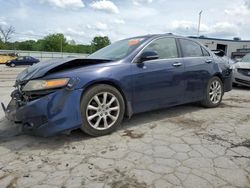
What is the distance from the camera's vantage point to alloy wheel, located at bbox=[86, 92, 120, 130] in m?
3.69

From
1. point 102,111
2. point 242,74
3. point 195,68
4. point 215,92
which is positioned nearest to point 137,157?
point 102,111

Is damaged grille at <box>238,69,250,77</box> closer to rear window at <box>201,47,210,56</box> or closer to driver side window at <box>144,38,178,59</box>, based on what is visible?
rear window at <box>201,47,210,56</box>

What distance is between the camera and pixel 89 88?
3.64 metres

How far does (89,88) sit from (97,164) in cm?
112

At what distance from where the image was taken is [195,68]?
197 inches

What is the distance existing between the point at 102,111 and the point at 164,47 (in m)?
1.70

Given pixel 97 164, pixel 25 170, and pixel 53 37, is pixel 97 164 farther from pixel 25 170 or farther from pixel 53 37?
pixel 53 37

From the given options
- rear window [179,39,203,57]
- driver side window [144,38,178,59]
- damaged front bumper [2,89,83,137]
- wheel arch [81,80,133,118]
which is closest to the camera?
damaged front bumper [2,89,83,137]

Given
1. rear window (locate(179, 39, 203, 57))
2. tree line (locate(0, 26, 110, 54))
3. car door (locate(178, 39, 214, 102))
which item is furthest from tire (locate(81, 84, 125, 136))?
tree line (locate(0, 26, 110, 54))

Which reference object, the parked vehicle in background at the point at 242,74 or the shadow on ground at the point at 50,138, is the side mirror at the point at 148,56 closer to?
the shadow on ground at the point at 50,138

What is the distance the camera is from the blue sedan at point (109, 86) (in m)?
3.36

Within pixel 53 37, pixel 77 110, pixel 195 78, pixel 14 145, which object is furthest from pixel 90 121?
pixel 53 37

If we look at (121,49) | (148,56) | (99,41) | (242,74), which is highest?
(99,41)

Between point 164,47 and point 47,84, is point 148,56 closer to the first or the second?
point 164,47
